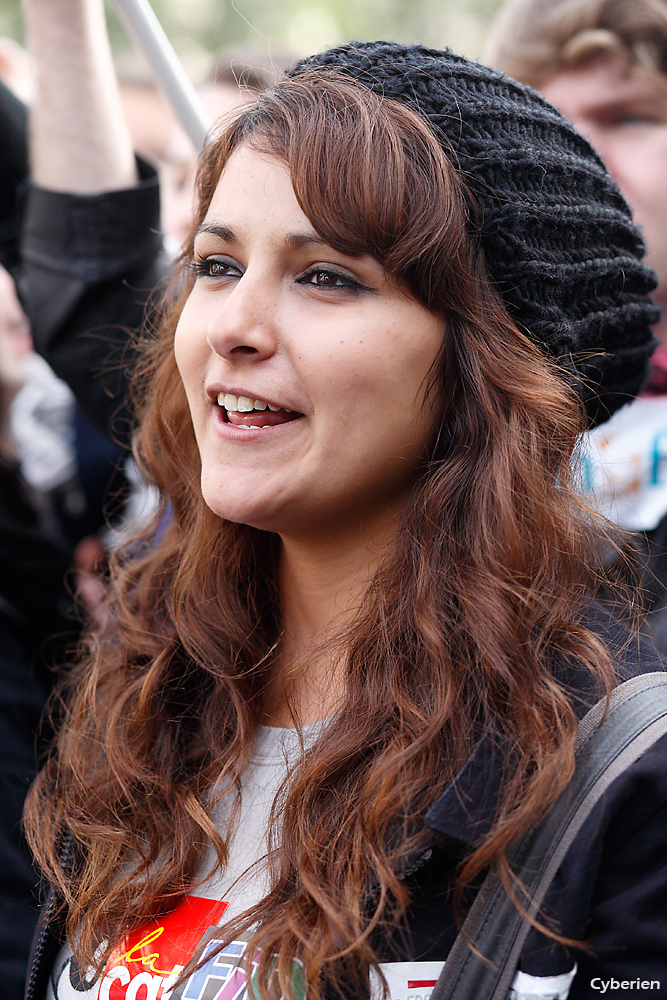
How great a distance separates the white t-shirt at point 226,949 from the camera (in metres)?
1.24

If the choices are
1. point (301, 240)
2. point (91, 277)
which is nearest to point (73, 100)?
point (91, 277)

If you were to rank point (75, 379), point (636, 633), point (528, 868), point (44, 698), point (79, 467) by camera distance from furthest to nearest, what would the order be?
point (79, 467) < point (75, 379) < point (44, 698) < point (636, 633) < point (528, 868)

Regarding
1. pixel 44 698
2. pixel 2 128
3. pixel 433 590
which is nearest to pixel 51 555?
pixel 44 698

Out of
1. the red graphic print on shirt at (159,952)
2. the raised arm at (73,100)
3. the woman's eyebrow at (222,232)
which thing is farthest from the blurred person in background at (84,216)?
the red graphic print on shirt at (159,952)

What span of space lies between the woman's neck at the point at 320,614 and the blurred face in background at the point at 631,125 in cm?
120

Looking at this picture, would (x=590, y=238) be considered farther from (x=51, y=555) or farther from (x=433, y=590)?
(x=51, y=555)

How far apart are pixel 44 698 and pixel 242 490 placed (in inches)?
43.6

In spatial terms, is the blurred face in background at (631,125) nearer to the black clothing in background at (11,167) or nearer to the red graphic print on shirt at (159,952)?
the black clothing in background at (11,167)

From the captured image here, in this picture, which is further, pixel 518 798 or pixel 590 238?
pixel 590 238

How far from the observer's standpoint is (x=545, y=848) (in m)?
1.23

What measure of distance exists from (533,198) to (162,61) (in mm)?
1095

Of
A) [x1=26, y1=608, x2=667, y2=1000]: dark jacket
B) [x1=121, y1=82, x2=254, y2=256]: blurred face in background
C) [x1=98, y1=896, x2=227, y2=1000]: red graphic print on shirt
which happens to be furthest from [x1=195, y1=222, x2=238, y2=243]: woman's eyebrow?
[x1=121, y1=82, x2=254, y2=256]: blurred face in background

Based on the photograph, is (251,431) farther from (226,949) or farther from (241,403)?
(226,949)

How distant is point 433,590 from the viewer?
1.46 meters
